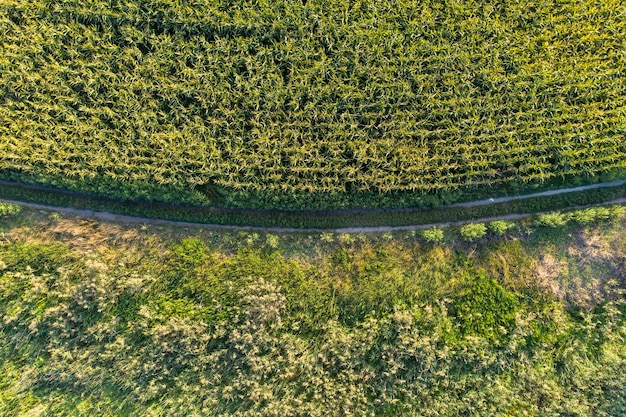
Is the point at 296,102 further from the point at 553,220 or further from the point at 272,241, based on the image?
the point at 553,220

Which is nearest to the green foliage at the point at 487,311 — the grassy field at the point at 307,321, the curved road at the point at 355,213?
the grassy field at the point at 307,321

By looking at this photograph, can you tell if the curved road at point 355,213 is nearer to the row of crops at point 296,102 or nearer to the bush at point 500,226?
the bush at point 500,226

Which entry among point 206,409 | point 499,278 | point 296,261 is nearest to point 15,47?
point 296,261

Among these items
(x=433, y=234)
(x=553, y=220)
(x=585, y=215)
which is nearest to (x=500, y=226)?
(x=553, y=220)

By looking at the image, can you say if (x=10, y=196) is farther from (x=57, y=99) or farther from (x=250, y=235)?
(x=250, y=235)

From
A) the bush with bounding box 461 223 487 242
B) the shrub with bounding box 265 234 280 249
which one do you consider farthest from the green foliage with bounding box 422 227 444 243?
the shrub with bounding box 265 234 280 249
